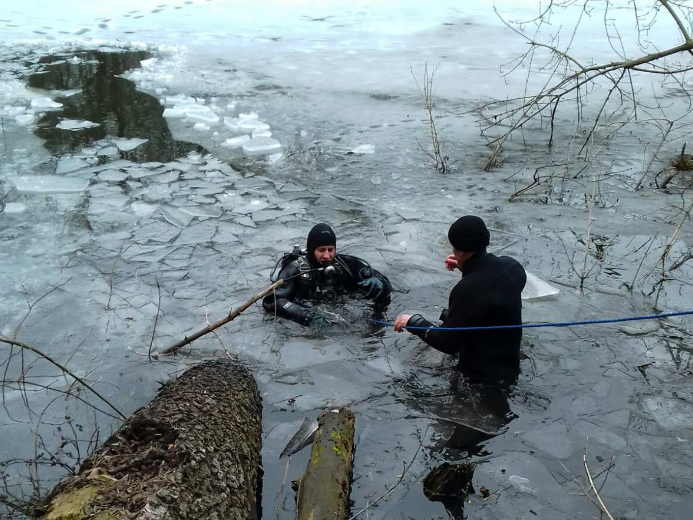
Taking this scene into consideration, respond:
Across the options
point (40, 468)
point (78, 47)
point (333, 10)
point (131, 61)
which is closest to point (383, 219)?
point (40, 468)

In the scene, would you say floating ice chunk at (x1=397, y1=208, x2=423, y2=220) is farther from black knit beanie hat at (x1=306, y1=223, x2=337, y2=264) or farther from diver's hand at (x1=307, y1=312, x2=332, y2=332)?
diver's hand at (x1=307, y1=312, x2=332, y2=332)

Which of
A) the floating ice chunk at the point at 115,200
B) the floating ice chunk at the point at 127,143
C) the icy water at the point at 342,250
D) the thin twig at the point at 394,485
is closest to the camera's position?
the thin twig at the point at 394,485

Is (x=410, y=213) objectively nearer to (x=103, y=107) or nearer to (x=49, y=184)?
(x=49, y=184)

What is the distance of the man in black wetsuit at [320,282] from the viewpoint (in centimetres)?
531

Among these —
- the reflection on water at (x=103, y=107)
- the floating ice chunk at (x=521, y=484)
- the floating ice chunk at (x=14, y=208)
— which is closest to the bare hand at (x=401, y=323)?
the floating ice chunk at (x=521, y=484)

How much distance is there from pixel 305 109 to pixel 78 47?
262 inches

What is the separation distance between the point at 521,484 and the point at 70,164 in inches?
275

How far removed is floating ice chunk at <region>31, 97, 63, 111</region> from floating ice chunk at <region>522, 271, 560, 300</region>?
841 cm

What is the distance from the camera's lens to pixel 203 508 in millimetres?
2930

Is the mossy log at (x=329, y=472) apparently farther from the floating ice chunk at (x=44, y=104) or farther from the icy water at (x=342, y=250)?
the floating ice chunk at (x=44, y=104)

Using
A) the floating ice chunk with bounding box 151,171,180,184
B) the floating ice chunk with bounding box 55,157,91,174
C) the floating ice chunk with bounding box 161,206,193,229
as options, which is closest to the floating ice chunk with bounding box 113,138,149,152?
the floating ice chunk with bounding box 55,157,91,174

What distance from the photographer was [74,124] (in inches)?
387

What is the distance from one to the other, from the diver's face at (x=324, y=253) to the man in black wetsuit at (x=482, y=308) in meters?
1.18

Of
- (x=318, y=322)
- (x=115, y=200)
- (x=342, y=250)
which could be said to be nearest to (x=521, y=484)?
(x=318, y=322)
